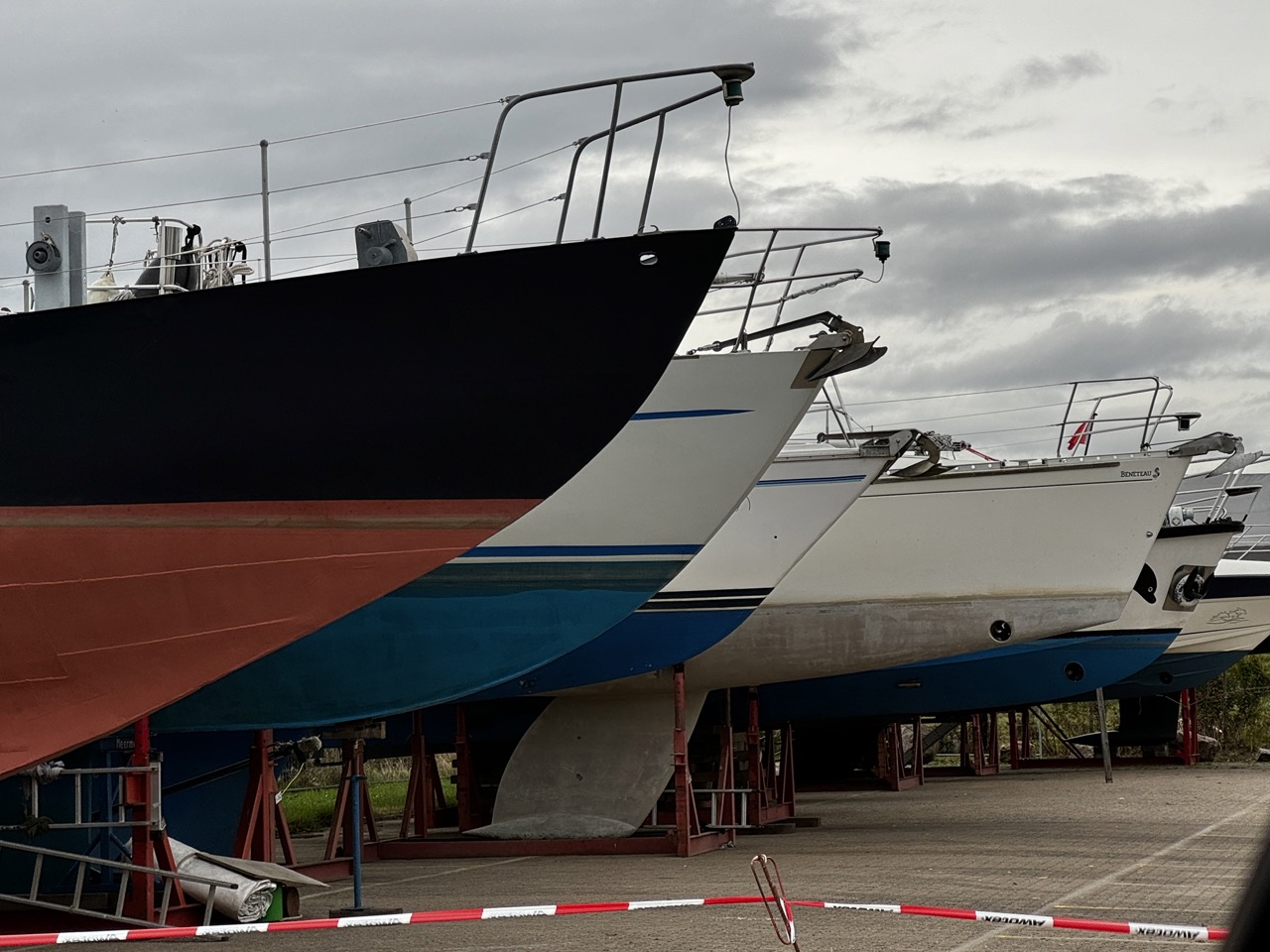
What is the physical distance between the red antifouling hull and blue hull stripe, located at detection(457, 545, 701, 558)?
0.79 metres

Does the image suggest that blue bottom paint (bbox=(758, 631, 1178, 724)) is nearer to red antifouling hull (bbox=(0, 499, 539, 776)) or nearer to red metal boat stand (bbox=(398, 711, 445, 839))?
red metal boat stand (bbox=(398, 711, 445, 839))

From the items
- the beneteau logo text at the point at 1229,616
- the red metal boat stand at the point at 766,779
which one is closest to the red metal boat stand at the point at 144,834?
the red metal boat stand at the point at 766,779

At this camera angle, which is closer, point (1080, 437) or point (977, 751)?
point (1080, 437)

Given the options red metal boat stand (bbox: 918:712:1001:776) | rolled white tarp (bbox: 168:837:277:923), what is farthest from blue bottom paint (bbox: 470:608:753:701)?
red metal boat stand (bbox: 918:712:1001:776)

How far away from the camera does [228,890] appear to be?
712cm

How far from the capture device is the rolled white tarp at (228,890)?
7090 mm

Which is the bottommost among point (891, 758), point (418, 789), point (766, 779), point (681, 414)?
point (891, 758)

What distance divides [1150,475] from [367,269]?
820 cm

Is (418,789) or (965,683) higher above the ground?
(965,683)

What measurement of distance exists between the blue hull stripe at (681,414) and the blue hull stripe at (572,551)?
73 cm

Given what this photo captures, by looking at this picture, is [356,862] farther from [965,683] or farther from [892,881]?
[965,683]

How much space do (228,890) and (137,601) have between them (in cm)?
147

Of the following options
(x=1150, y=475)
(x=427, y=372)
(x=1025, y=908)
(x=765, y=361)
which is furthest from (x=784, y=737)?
(x=427, y=372)

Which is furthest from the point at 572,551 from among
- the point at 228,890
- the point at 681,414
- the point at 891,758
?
the point at 891,758
